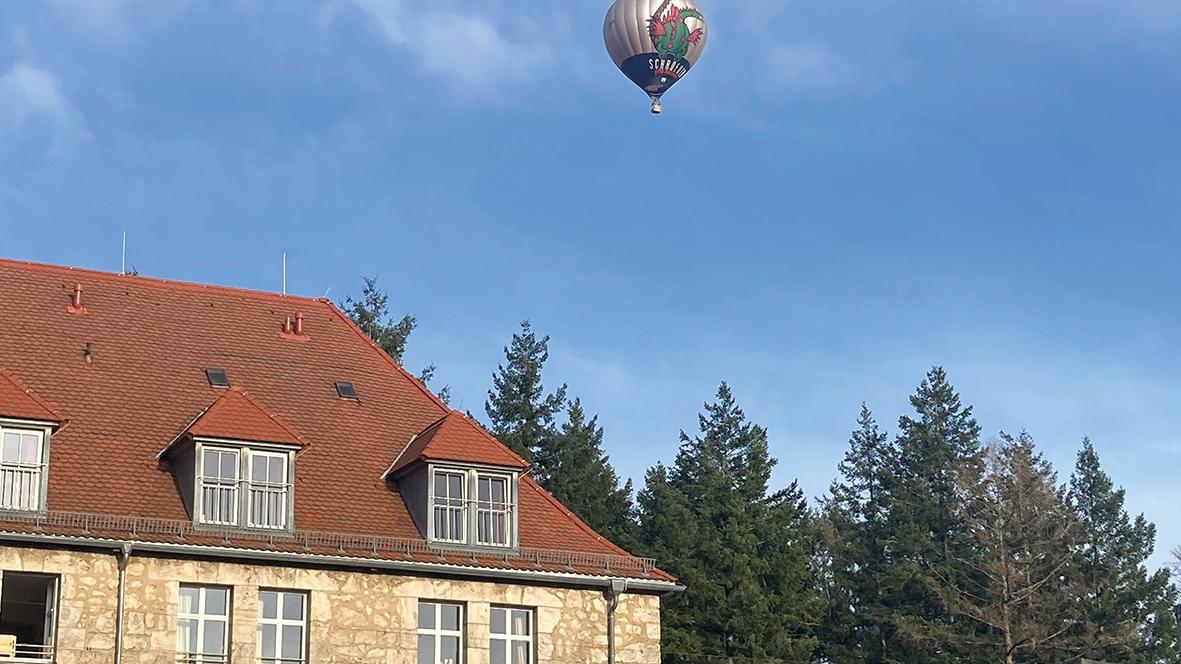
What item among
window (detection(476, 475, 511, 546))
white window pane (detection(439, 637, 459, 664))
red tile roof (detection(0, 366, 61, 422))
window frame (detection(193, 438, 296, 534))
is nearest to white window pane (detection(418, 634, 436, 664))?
white window pane (detection(439, 637, 459, 664))

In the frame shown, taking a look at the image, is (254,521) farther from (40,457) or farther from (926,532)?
(926,532)

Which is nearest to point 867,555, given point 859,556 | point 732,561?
point 859,556

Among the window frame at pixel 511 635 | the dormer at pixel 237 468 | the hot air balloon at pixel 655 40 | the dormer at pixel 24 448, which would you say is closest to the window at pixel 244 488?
the dormer at pixel 237 468

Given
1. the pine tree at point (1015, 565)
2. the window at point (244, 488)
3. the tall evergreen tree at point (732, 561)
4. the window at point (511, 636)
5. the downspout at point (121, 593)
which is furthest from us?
the pine tree at point (1015, 565)

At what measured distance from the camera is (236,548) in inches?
1180

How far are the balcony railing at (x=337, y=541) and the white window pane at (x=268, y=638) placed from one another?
144 cm

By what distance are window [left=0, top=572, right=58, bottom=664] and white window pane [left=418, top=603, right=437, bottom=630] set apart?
6255 millimetres

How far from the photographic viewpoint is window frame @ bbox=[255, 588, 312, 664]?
3023 centimetres

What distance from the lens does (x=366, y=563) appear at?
101 feet

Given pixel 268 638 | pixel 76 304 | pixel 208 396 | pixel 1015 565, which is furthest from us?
pixel 1015 565

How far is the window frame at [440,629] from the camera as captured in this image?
31.4m

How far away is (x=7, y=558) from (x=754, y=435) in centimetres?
4247

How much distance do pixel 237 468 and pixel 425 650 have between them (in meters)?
4.61

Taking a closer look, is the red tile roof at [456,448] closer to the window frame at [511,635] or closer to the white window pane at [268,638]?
the window frame at [511,635]
